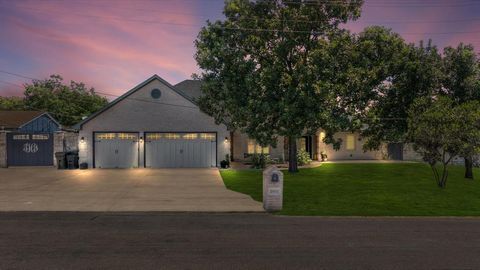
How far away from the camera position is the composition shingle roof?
25.6 meters

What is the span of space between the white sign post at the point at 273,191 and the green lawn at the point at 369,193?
345mm

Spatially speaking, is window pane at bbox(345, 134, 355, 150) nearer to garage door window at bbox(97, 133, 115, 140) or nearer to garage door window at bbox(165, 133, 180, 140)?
garage door window at bbox(165, 133, 180, 140)

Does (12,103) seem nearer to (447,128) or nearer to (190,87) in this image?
(190,87)

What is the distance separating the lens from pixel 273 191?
38.0 feet

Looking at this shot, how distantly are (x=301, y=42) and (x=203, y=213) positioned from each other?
45.6ft

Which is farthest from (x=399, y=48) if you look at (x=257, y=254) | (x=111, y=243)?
(x=111, y=243)

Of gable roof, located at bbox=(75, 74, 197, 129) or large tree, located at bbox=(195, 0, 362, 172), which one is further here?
gable roof, located at bbox=(75, 74, 197, 129)

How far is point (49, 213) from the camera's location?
1109 centimetres

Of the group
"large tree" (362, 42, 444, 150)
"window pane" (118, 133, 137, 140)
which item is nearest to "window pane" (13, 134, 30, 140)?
"window pane" (118, 133, 137, 140)

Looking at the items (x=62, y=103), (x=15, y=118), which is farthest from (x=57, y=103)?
(x=15, y=118)

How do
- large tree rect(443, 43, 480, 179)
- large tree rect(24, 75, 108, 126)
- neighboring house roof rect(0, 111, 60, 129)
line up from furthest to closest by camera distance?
large tree rect(24, 75, 108, 126) → neighboring house roof rect(0, 111, 60, 129) → large tree rect(443, 43, 480, 179)

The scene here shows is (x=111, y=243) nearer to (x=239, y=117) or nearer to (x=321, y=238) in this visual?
(x=321, y=238)

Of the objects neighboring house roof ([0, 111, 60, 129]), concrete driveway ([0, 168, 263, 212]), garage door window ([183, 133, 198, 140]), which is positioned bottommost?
concrete driveway ([0, 168, 263, 212])

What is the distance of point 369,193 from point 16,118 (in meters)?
26.3
